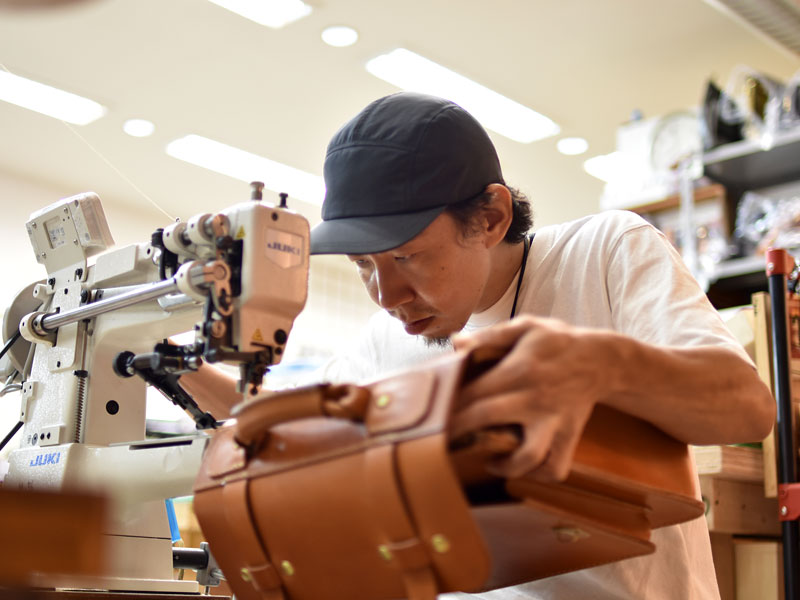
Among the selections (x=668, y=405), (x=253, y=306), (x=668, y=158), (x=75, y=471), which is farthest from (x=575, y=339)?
(x=668, y=158)

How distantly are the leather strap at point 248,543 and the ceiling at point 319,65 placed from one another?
10.7ft

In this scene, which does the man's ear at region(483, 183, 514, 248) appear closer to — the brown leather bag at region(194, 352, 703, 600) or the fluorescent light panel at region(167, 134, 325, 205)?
the brown leather bag at region(194, 352, 703, 600)

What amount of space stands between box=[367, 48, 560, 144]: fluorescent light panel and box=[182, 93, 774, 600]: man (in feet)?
10.7

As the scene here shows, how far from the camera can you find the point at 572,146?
6.14 m

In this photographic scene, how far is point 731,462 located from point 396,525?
1.72 meters

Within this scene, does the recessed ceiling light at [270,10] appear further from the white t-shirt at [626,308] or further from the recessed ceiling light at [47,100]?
the white t-shirt at [626,308]

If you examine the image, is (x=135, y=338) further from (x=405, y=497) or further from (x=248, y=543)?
(x=405, y=497)

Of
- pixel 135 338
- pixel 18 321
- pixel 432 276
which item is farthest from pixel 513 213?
pixel 18 321

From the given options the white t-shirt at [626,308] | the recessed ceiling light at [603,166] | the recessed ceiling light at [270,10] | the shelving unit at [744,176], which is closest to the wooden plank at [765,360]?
the shelving unit at [744,176]

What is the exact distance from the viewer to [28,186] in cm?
652

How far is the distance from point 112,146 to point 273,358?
5148mm

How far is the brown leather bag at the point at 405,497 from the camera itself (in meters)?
0.80

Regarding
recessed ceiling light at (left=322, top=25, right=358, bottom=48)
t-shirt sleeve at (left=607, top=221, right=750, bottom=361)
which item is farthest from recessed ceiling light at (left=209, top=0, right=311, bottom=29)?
t-shirt sleeve at (left=607, top=221, right=750, bottom=361)

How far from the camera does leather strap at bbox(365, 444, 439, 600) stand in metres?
0.81
